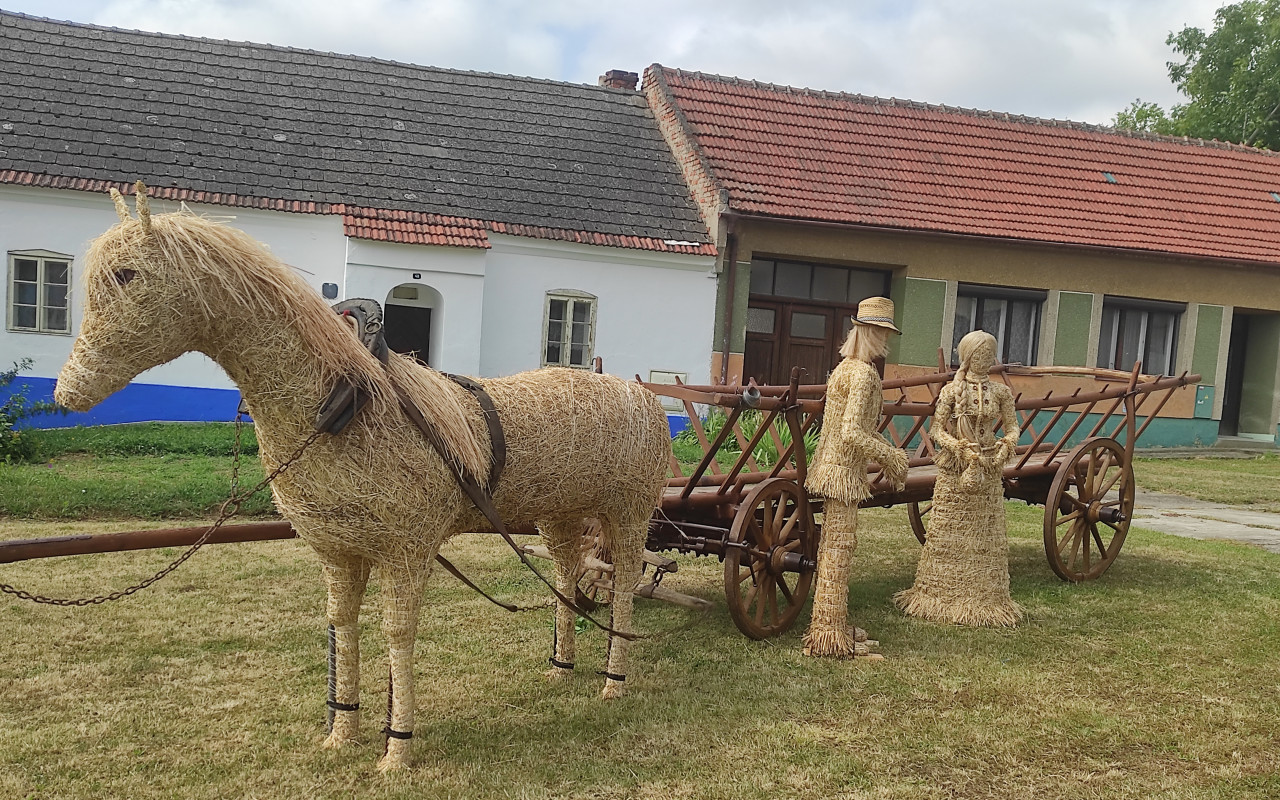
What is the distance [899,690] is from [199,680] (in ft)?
11.3

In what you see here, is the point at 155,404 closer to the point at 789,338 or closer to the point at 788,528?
the point at 789,338

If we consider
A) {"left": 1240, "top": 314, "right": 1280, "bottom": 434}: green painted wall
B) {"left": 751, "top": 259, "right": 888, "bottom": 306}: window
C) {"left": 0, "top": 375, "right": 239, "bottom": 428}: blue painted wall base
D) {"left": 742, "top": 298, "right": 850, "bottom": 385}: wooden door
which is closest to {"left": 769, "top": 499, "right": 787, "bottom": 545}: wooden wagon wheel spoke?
{"left": 0, "top": 375, "right": 239, "bottom": 428}: blue painted wall base

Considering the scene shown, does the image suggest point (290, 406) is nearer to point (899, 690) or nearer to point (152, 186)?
point (899, 690)

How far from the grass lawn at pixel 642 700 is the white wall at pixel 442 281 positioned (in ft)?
23.0

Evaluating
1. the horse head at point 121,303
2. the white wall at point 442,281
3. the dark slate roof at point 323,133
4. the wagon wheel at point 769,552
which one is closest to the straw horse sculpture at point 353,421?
the horse head at point 121,303

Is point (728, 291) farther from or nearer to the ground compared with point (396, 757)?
farther from the ground

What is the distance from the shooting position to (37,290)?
528 inches

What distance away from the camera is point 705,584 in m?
7.35

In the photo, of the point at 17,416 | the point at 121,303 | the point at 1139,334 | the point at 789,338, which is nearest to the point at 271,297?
the point at 121,303

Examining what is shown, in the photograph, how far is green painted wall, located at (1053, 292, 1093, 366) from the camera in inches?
649

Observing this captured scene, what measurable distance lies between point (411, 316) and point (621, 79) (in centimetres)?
674

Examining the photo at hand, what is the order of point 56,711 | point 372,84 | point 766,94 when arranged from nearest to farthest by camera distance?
1. point 56,711
2. point 372,84
3. point 766,94

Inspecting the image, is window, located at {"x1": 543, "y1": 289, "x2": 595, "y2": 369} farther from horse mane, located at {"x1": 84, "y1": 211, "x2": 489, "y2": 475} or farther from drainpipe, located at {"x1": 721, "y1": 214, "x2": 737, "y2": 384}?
horse mane, located at {"x1": 84, "y1": 211, "x2": 489, "y2": 475}

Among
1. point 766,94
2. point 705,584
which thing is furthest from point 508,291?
point 705,584
